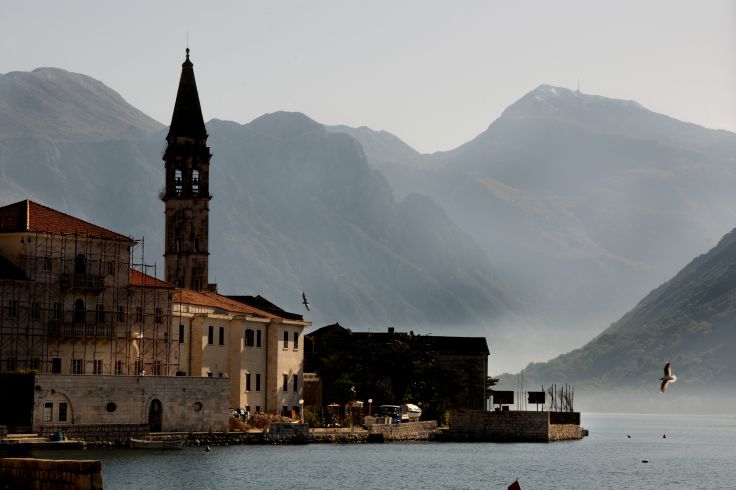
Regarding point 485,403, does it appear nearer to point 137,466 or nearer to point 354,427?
point 354,427

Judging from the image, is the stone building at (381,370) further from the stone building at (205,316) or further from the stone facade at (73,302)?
the stone facade at (73,302)

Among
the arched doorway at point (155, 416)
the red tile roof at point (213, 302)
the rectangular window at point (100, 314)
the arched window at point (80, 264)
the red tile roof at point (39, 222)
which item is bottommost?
the arched doorway at point (155, 416)

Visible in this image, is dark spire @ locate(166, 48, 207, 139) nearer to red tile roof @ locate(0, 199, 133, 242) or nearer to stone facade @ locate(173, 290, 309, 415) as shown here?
stone facade @ locate(173, 290, 309, 415)

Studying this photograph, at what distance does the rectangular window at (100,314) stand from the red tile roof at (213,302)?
8174 mm

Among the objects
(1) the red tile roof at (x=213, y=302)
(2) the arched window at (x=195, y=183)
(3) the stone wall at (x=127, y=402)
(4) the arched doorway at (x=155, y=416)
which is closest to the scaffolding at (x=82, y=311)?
(3) the stone wall at (x=127, y=402)

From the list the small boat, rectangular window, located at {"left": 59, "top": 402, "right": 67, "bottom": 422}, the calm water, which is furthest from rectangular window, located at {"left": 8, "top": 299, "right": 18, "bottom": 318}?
the calm water

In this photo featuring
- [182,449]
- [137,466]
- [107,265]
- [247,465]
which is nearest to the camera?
[137,466]

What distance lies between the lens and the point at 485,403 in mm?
140750

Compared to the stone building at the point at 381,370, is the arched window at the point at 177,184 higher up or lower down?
higher up

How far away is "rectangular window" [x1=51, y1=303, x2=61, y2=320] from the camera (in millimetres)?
92562

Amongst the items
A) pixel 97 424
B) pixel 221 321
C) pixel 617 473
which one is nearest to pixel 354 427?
pixel 221 321

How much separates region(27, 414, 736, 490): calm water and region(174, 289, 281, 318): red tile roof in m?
14.0

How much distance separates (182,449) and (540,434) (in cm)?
4247

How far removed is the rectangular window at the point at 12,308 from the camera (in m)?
89.6
